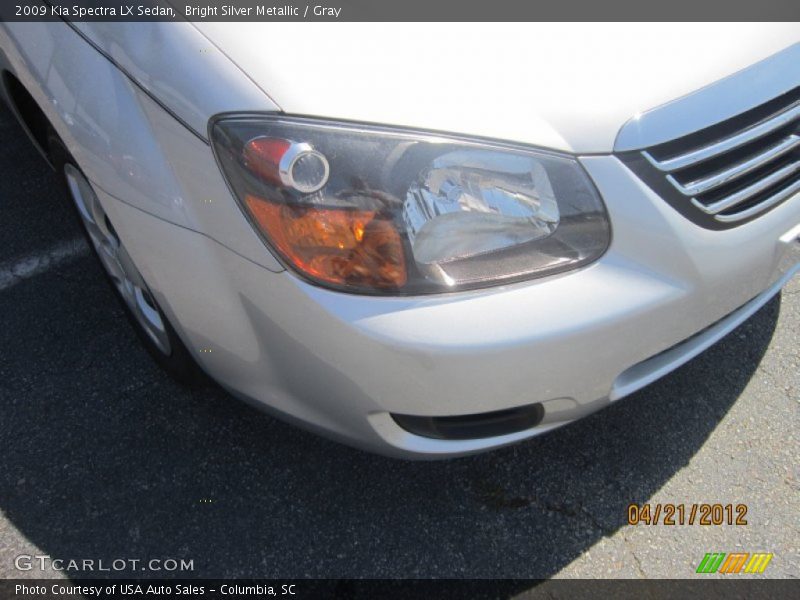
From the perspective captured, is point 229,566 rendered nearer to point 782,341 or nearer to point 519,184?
point 519,184

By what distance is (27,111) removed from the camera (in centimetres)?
232

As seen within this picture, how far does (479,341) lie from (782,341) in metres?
1.45

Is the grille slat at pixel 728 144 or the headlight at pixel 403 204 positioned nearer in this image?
the headlight at pixel 403 204

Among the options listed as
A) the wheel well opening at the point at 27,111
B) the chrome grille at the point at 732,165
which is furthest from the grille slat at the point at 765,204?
the wheel well opening at the point at 27,111

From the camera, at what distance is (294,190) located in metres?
1.40

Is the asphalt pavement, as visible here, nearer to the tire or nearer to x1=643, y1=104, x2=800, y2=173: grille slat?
the tire

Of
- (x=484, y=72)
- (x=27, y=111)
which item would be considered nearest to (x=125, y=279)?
(x=27, y=111)

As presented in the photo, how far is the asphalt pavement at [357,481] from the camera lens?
1845 millimetres
